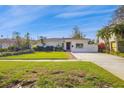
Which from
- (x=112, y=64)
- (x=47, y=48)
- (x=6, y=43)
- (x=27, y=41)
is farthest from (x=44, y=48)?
(x=112, y=64)

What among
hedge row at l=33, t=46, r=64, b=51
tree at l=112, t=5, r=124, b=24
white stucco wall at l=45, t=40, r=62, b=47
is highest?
tree at l=112, t=5, r=124, b=24

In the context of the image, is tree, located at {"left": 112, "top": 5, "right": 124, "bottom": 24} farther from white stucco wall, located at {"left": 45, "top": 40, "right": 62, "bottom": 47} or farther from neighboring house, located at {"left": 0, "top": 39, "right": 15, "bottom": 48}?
neighboring house, located at {"left": 0, "top": 39, "right": 15, "bottom": 48}

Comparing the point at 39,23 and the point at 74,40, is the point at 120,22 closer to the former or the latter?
the point at 39,23

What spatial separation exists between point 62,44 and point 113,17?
44.5 ft

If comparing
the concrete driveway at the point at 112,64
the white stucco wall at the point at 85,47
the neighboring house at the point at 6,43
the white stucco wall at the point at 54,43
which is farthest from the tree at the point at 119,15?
the neighboring house at the point at 6,43

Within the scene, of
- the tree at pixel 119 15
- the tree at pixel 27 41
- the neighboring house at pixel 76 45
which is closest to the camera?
the tree at pixel 119 15

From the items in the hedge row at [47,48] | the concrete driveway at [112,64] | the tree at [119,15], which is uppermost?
the tree at [119,15]

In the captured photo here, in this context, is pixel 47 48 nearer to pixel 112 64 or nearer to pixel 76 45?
pixel 76 45

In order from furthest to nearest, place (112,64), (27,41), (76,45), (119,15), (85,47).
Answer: (27,41) < (76,45) < (85,47) < (119,15) < (112,64)

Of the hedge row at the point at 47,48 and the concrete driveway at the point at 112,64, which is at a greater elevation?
the hedge row at the point at 47,48

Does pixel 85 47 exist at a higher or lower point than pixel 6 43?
lower

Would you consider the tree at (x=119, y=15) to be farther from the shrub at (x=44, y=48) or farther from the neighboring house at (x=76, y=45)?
the shrub at (x=44, y=48)

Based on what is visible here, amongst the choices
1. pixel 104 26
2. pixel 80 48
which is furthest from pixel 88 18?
pixel 80 48

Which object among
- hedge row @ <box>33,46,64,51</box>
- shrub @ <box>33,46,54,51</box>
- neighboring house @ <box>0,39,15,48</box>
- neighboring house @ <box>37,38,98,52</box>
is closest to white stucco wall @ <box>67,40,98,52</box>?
neighboring house @ <box>37,38,98,52</box>
